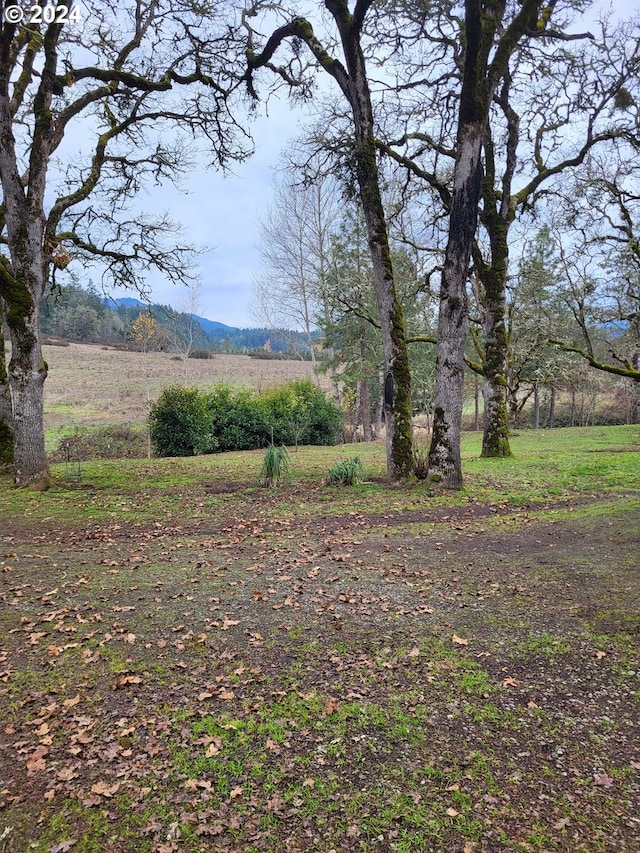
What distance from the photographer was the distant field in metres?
23.6

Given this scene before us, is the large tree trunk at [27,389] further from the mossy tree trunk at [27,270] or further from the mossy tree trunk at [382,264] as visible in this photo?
the mossy tree trunk at [382,264]

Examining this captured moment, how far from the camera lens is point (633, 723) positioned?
262 centimetres

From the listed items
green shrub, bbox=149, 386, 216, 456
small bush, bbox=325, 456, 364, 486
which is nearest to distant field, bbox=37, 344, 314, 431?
green shrub, bbox=149, 386, 216, 456

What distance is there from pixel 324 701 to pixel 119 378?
112ft

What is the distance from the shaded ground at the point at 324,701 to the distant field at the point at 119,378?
47.5ft

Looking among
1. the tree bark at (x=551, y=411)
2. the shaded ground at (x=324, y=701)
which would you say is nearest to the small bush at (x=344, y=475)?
the shaded ground at (x=324, y=701)

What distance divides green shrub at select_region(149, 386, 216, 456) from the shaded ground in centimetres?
1236

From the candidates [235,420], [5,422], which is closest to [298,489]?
[5,422]

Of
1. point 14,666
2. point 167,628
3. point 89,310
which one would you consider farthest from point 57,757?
point 89,310

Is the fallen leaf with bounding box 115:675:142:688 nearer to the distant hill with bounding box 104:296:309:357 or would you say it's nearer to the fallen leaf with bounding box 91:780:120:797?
the fallen leaf with bounding box 91:780:120:797

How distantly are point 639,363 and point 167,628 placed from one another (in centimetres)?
2581

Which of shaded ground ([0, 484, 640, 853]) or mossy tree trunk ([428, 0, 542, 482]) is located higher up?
mossy tree trunk ([428, 0, 542, 482])

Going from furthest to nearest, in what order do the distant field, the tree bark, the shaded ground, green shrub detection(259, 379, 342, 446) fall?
the tree bark, the distant field, green shrub detection(259, 379, 342, 446), the shaded ground
